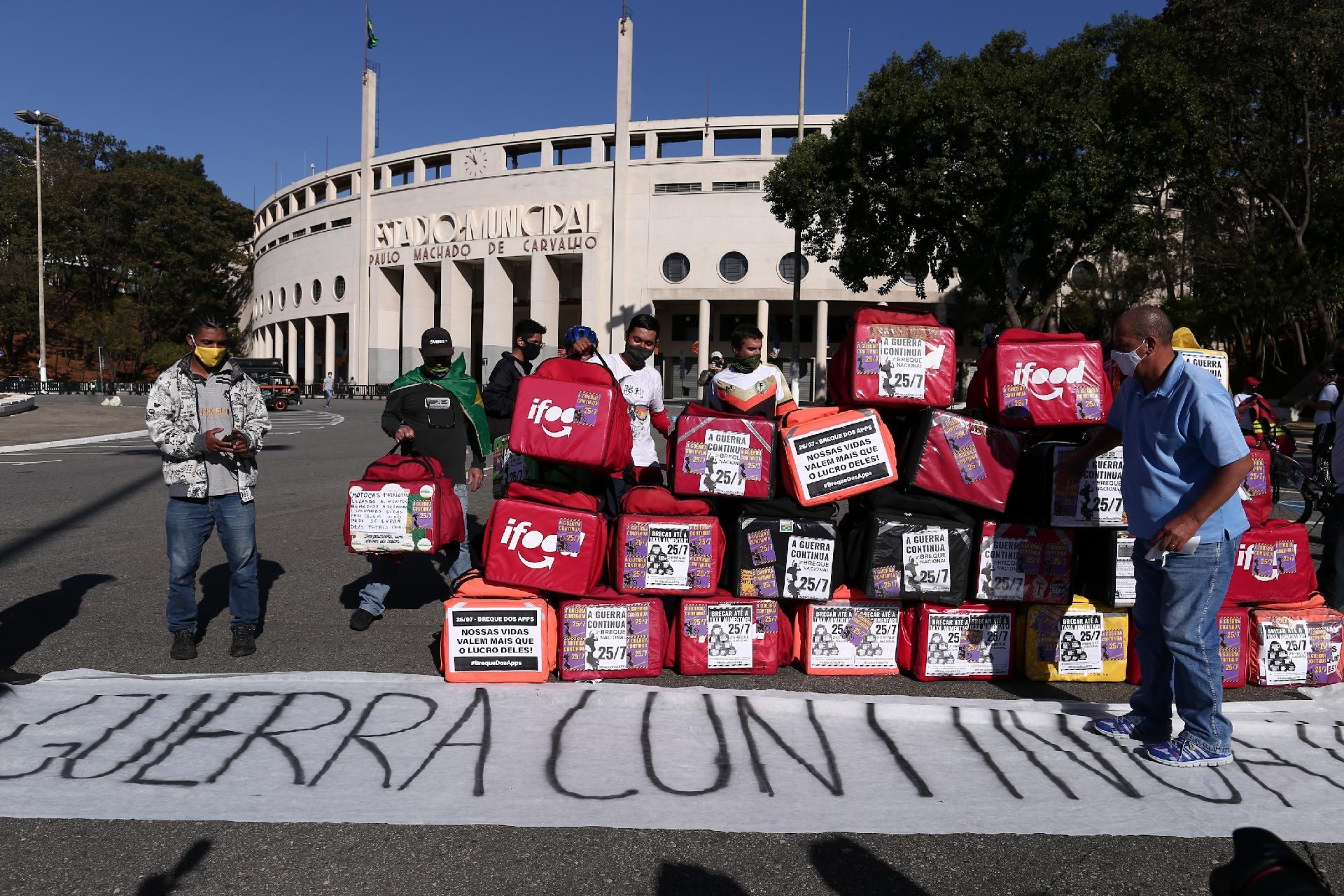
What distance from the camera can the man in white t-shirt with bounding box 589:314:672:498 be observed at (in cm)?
632

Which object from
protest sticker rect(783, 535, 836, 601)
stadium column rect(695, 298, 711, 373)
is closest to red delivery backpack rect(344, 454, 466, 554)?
protest sticker rect(783, 535, 836, 601)

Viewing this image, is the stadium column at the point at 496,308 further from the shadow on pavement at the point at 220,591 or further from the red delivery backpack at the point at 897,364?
the red delivery backpack at the point at 897,364

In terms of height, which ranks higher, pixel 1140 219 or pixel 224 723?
pixel 1140 219

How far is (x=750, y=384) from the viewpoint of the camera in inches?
223

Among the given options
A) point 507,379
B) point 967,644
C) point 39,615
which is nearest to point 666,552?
point 967,644

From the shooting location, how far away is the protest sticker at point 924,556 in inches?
192

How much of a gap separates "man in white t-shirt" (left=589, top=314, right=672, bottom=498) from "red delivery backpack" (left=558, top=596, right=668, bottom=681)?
1.47 m

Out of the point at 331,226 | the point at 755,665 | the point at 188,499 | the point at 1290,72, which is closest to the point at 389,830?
the point at 755,665

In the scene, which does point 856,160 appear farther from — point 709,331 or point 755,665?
point 709,331

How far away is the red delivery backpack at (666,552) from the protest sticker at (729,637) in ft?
0.65

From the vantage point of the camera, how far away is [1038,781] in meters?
3.69

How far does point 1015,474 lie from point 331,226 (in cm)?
6303

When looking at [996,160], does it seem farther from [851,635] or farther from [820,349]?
[820,349]

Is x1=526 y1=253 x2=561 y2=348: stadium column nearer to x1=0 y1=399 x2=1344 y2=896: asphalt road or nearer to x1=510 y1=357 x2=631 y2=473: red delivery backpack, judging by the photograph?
x1=0 y1=399 x2=1344 y2=896: asphalt road
